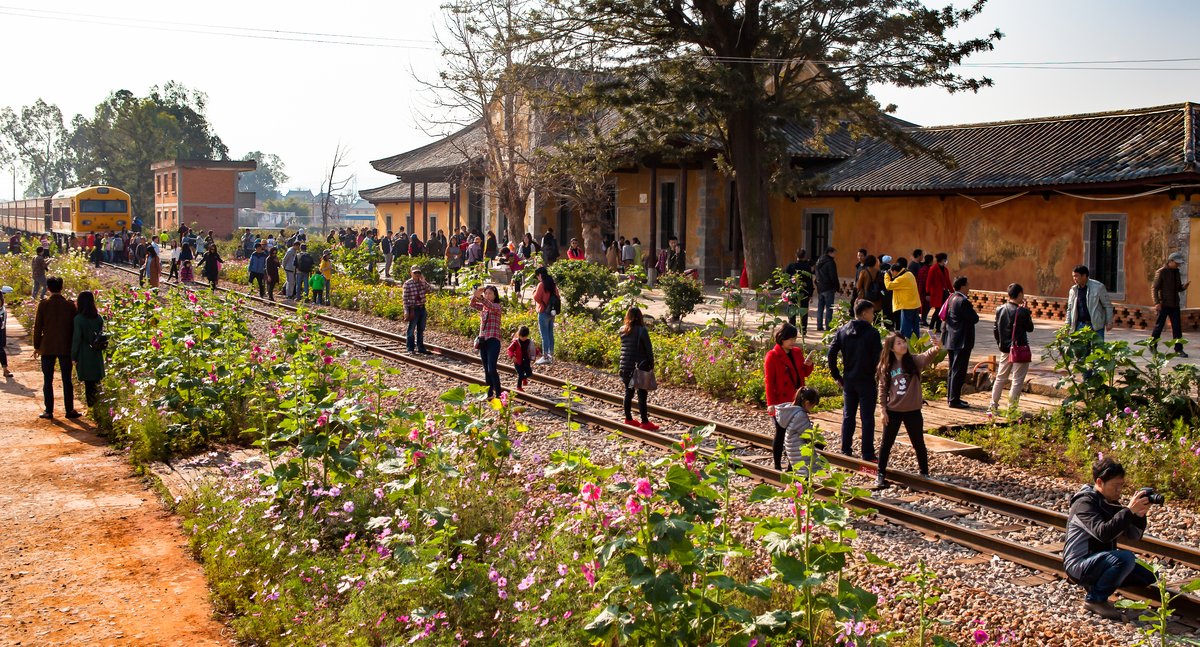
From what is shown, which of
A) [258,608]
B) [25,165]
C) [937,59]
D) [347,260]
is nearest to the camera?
[258,608]

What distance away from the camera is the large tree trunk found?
73.8ft

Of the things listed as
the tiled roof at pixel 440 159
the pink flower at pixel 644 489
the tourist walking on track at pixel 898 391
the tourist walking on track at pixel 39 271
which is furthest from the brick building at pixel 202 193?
the pink flower at pixel 644 489

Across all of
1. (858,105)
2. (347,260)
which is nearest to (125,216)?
(347,260)

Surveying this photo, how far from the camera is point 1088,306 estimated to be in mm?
11766

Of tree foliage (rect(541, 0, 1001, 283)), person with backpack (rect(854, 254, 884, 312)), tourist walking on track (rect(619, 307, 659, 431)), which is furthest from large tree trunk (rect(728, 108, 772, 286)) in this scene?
tourist walking on track (rect(619, 307, 659, 431))

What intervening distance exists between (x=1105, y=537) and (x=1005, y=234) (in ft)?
56.2

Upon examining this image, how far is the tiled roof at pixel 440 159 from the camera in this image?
33.7 metres

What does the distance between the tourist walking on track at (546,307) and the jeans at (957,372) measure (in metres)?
5.55

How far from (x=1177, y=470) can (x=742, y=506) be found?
3.70 meters

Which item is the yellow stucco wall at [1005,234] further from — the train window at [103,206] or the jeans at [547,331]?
the train window at [103,206]

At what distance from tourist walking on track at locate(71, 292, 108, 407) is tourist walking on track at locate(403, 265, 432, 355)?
5.36 metres

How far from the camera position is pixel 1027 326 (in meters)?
11.1

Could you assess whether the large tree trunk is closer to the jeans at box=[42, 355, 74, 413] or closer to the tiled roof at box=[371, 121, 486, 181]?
the tiled roof at box=[371, 121, 486, 181]

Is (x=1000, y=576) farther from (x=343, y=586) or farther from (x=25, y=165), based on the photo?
(x=25, y=165)
